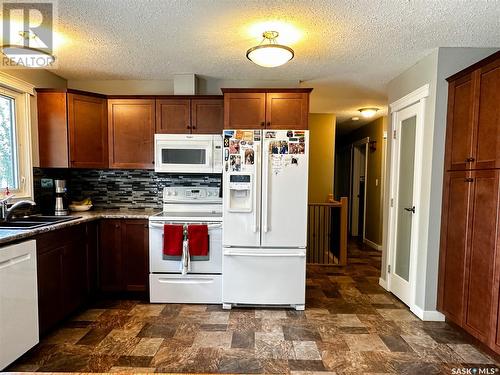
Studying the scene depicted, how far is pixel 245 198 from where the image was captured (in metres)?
2.66

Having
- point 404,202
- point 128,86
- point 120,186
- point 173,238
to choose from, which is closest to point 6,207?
point 120,186

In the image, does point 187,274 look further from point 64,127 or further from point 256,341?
point 64,127

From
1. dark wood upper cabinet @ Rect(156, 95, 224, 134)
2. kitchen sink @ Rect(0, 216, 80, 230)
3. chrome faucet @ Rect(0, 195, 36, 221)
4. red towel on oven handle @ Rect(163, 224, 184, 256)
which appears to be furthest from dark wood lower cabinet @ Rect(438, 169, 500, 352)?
chrome faucet @ Rect(0, 195, 36, 221)

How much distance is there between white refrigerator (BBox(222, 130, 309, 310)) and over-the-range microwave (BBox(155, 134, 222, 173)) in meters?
0.35

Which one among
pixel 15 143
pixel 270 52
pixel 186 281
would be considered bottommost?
pixel 186 281

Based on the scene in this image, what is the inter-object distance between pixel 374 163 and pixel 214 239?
12.1 ft

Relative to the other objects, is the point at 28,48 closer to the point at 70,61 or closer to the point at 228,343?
the point at 70,61

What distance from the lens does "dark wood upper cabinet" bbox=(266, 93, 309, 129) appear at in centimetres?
265

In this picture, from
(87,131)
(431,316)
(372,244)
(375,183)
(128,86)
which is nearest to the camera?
(431,316)

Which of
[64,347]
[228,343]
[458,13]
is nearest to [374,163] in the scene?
[458,13]

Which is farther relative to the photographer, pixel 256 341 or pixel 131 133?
pixel 131 133

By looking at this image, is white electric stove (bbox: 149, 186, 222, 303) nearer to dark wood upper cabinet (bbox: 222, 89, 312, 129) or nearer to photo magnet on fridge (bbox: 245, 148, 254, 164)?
photo magnet on fridge (bbox: 245, 148, 254, 164)

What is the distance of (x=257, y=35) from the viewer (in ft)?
7.23

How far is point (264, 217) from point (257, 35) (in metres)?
1.58
